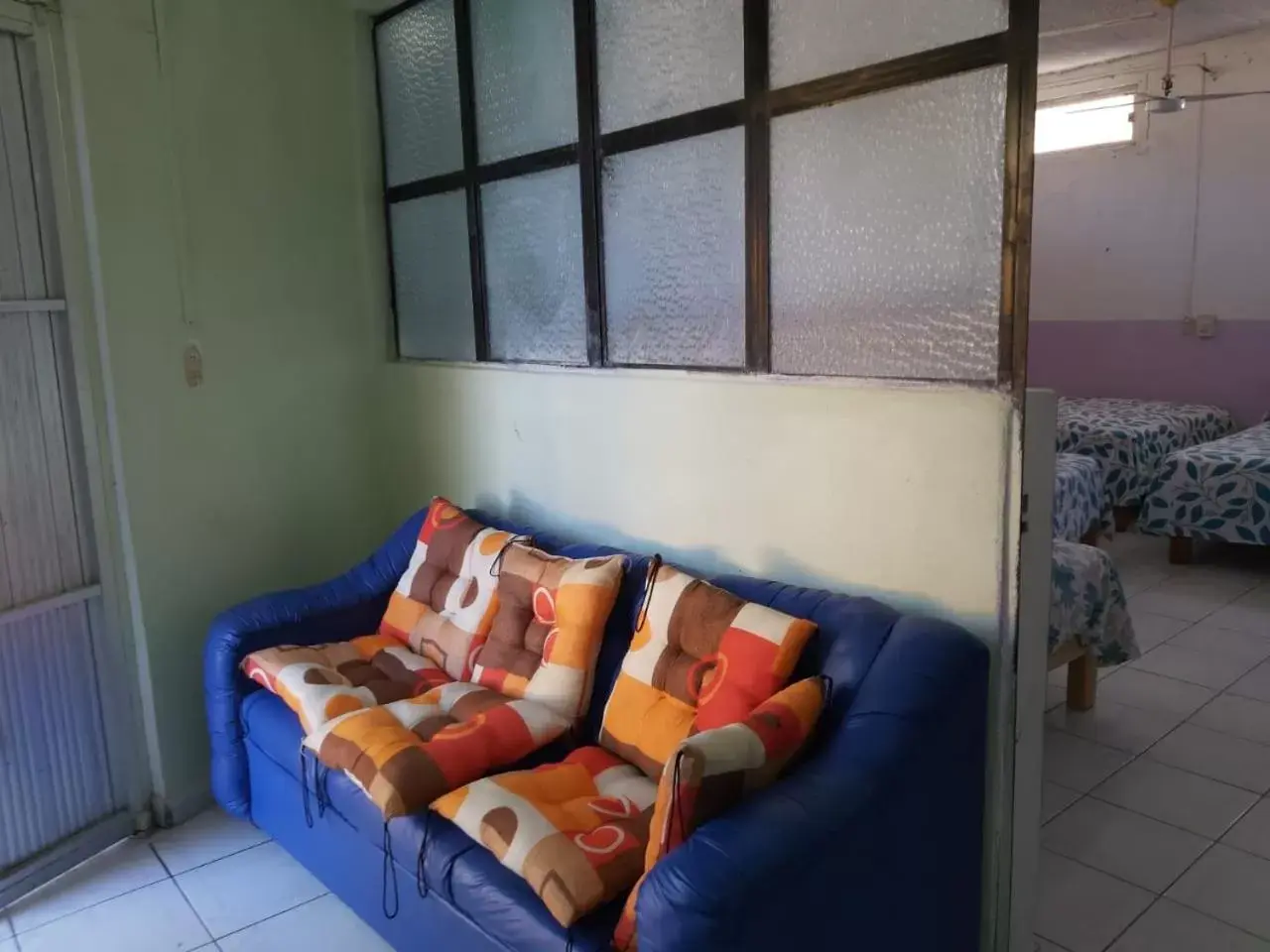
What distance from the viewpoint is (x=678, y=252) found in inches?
91.7

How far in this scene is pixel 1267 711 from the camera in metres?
3.19

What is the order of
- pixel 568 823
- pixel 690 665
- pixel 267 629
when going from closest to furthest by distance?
pixel 568 823, pixel 690 665, pixel 267 629

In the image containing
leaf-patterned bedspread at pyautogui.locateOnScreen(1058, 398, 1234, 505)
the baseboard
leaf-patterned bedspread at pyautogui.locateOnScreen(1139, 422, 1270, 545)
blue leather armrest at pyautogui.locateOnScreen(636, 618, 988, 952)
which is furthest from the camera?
leaf-patterned bedspread at pyautogui.locateOnScreen(1058, 398, 1234, 505)

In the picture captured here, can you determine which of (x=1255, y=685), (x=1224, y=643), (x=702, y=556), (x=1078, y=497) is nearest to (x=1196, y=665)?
(x=1255, y=685)

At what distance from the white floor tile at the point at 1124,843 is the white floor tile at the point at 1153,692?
29.3 inches

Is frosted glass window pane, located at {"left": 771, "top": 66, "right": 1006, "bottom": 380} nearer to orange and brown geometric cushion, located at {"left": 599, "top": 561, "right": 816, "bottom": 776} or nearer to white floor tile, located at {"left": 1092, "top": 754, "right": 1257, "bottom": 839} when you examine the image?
orange and brown geometric cushion, located at {"left": 599, "top": 561, "right": 816, "bottom": 776}

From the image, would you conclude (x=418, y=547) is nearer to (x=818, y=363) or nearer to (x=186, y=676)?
(x=186, y=676)

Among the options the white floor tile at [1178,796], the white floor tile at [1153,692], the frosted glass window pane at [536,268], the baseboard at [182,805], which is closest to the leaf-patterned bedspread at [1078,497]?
the white floor tile at [1153,692]

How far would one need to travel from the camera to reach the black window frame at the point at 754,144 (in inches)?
67.0

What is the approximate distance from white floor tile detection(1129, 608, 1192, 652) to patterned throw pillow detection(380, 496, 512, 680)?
2.66m

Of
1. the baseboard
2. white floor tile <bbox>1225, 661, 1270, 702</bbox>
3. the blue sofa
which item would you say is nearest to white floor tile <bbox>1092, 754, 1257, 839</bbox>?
white floor tile <bbox>1225, 661, 1270, 702</bbox>

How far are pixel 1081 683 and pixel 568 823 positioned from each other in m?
2.12

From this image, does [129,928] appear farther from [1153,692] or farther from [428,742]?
[1153,692]

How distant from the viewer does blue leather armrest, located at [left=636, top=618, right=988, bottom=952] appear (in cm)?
140
